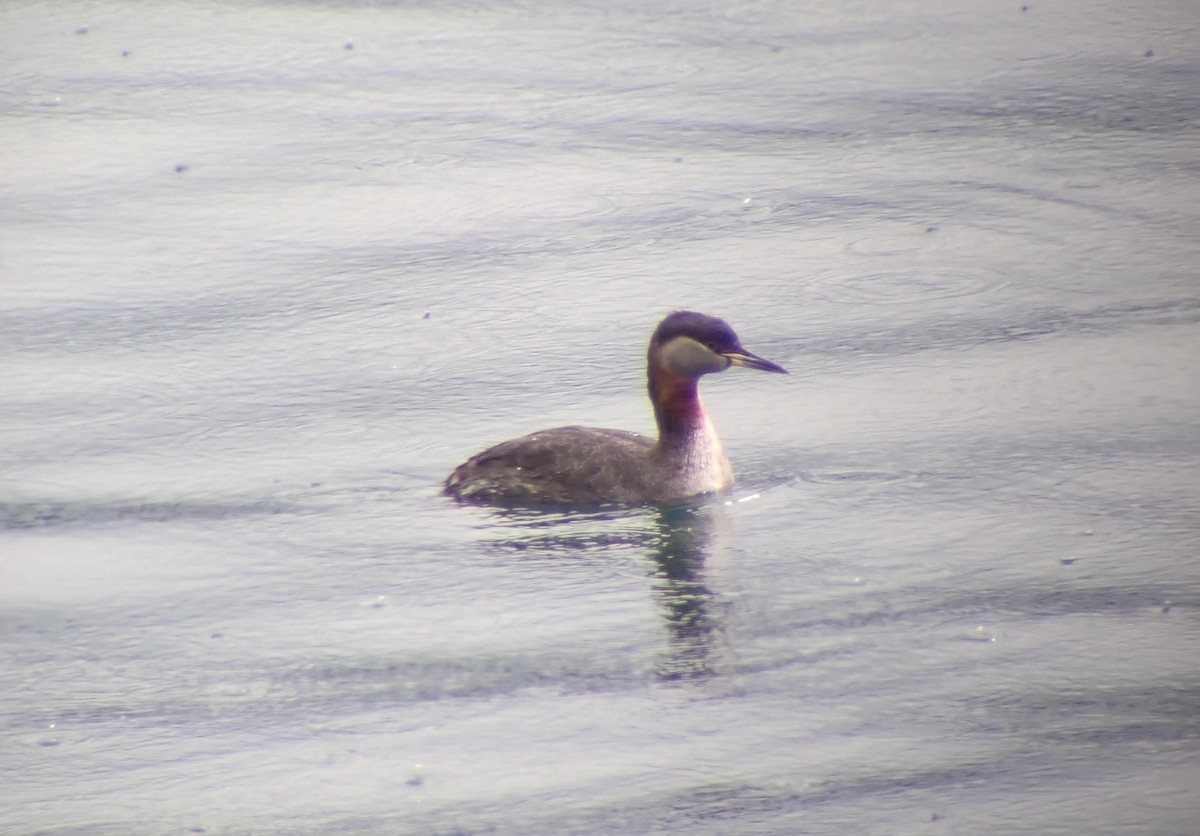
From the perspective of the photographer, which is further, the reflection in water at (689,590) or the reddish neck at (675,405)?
the reddish neck at (675,405)

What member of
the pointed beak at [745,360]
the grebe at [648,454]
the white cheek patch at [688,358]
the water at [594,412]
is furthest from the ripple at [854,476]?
the white cheek patch at [688,358]

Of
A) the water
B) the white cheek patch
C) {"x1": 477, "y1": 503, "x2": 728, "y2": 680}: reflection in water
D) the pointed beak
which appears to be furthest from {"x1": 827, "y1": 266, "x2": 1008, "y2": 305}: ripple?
{"x1": 477, "y1": 503, "x2": 728, "y2": 680}: reflection in water

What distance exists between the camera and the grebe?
308 inches

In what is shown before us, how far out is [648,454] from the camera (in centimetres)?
793

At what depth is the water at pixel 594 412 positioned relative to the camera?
→ 5984 millimetres

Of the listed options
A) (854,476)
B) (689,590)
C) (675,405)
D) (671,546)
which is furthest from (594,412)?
(689,590)

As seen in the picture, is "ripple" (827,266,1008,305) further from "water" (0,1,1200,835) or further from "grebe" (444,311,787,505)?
"grebe" (444,311,787,505)

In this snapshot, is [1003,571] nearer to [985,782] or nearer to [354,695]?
[985,782]

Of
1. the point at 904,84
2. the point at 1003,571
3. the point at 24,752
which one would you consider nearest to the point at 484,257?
the point at 904,84

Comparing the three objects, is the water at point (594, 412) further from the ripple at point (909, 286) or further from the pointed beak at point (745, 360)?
the pointed beak at point (745, 360)

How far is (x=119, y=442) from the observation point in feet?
28.0

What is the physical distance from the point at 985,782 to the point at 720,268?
15.4 feet

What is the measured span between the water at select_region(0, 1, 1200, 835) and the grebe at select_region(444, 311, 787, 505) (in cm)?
13

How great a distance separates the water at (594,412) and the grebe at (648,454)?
0.42 ft
